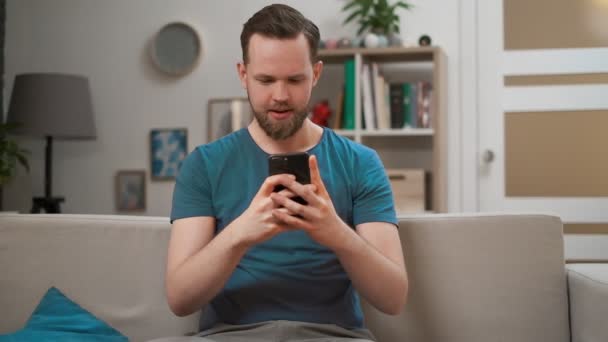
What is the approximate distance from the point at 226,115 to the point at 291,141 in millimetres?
2396

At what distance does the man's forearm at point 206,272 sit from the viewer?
1276 mm

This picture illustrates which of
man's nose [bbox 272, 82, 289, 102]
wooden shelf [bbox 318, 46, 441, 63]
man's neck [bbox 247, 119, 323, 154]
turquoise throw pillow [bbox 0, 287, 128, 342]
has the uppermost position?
wooden shelf [bbox 318, 46, 441, 63]

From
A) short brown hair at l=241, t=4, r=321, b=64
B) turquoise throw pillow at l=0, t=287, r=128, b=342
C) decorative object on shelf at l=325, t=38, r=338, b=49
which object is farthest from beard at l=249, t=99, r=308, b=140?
decorative object on shelf at l=325, t=38, r=338, b=49

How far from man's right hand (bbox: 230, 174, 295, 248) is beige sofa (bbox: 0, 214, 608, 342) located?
42 cm

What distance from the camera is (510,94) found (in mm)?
3633

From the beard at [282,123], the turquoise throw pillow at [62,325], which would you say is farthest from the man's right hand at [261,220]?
the turquoise throw pillow at [62,325]

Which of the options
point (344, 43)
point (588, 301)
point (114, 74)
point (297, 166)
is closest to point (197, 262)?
point (297, 166)

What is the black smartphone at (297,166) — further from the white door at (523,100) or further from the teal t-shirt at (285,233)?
the white door at (523,100)

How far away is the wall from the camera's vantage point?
3914 millimetres

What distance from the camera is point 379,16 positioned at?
3562mm

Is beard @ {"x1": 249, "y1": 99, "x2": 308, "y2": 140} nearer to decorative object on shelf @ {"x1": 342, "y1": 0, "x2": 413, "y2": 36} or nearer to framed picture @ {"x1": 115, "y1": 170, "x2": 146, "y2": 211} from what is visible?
decorative object on shelf @ {"x1": 342, "y1": 0, "x2": 413, "y2": 36}

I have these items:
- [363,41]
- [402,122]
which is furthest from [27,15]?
[402,122]

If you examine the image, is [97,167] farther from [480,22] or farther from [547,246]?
[547,246]

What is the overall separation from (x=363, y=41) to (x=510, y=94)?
0.83 metres
